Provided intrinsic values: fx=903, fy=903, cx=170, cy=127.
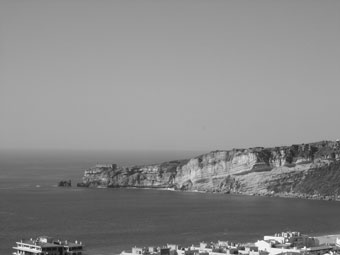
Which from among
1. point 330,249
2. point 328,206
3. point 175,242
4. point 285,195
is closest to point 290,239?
point 330,249

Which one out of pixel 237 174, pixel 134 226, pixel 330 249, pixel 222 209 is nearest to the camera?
pixel 330 249

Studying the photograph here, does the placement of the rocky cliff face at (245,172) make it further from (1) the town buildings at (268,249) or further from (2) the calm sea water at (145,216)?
(1) the town buildings at (268,249)

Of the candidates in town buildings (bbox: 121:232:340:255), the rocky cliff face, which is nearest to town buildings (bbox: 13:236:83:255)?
town buildings (bbox: 121:232:340:255)

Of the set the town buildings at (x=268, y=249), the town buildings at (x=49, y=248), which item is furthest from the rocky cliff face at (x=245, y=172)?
the town buildings at (x=49, y=248)

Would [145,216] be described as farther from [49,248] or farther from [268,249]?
[49,248]

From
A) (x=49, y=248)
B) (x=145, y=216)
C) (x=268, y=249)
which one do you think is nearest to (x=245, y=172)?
(x=145, y=216)

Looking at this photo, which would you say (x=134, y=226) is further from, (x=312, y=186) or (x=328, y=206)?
(x=312, y=186)

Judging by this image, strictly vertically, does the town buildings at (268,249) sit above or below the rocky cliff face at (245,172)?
below
